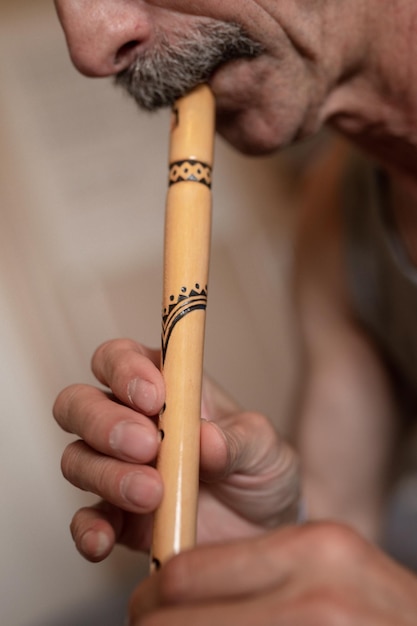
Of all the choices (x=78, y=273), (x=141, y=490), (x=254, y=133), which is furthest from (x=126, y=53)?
(x=78, y=273)

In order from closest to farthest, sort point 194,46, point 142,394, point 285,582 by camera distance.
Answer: point 285,582 < point 142,394 < point 194,46

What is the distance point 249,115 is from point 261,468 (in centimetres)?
33

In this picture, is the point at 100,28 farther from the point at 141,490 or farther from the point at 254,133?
the point at 141,490

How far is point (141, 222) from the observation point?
46.4 inches

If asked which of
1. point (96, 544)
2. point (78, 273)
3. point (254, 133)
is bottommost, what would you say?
point (96, 544)

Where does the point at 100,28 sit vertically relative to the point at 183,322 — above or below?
above

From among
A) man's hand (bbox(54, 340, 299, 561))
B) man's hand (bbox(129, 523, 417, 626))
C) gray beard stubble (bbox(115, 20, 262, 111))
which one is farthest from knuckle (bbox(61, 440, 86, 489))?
gray beard stubble (bbox(115, 20, 262, 111))

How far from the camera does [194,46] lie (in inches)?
25.6

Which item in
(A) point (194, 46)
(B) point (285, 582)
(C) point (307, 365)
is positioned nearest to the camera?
(B) point (285, 582)

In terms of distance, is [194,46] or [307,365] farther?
[307,365]

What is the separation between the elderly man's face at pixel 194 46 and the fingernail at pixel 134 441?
292mm

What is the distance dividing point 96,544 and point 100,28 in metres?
0.40

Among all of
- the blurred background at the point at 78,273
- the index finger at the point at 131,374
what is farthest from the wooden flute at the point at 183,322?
the blurred background at the point at 78,273

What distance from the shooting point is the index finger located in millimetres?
536
